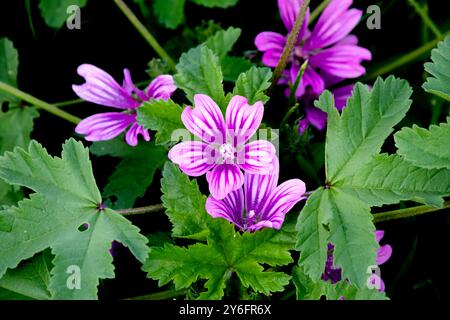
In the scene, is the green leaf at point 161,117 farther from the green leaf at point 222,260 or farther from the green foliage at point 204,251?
the green leaf at point 222,260

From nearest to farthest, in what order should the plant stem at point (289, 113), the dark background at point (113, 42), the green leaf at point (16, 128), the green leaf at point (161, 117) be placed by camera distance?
the green leaf at point (161, 117), the plant stem at point (289, 113), the green leaf at point (16, 128), the dark background at point (113, 42)

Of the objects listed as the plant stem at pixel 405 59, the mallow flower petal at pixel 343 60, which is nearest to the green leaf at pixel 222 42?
the mallow flower petal at pixel 343 60

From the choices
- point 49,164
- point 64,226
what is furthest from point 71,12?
point 64,226

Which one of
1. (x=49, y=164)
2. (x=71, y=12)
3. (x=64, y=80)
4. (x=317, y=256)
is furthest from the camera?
(x=64, y=80)

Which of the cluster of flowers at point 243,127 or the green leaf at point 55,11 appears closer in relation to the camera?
the cluster of flowers at point 243,127

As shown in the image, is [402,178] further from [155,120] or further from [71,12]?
[71,12]

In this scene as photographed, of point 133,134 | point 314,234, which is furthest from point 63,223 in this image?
point 314,234

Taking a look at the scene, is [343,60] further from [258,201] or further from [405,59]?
[258,201]
